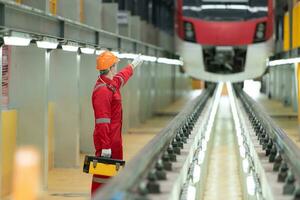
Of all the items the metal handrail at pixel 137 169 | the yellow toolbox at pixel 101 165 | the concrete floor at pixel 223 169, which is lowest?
the concrete floor at pixel 223 169

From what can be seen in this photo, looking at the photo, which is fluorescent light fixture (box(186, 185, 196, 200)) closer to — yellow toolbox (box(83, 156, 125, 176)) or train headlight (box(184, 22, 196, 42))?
yellow toolbox (box(83, 156, 125, 176))

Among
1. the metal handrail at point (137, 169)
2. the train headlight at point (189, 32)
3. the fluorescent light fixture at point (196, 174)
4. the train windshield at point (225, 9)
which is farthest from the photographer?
the train headlight at point (189, 32)

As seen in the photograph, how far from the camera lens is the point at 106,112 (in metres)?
7.63

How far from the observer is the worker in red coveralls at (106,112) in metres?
7.62

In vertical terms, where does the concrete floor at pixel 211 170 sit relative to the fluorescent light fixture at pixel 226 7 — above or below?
below

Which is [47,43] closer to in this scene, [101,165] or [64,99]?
[101,165]

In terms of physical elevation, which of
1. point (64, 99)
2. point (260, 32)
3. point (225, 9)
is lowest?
A: point (64, 99)

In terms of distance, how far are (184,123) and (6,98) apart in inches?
99.9

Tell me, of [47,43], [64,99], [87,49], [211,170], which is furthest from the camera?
[211,170]

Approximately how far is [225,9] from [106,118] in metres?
11.7

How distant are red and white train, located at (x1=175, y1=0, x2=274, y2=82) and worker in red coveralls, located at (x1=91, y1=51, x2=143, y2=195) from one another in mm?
11044

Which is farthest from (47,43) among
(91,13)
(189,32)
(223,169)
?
(189,32)

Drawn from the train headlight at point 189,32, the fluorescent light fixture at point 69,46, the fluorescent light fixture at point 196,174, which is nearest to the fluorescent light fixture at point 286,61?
the train headlight at point 189,32

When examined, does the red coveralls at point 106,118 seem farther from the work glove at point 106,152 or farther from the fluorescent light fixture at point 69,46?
the fluorescent light fixture at point 69,46
